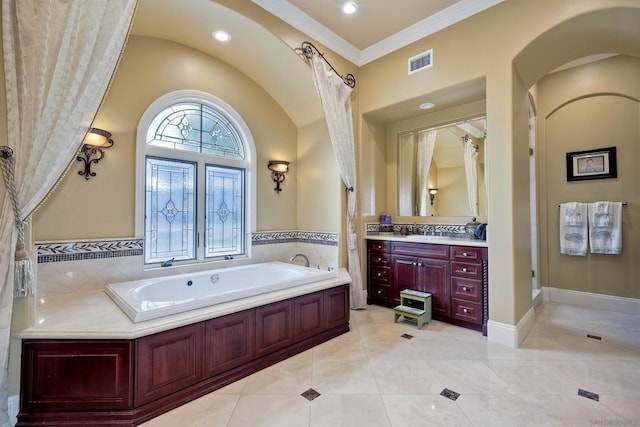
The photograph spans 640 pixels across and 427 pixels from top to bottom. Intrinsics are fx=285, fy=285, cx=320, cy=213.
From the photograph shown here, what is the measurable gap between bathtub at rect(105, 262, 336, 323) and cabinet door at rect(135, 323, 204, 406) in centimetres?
15

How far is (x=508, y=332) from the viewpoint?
8.75ft

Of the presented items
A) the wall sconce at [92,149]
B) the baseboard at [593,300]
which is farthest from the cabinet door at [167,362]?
the baseboard at [593,300]

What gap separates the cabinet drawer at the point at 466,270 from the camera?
2956mm

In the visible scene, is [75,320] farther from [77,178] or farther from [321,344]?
[321,344]

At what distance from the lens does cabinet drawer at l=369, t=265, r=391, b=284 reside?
3746 mm

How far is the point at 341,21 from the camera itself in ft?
10.5

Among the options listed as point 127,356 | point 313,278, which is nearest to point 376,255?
point 313,278

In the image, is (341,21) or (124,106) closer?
(124,106)

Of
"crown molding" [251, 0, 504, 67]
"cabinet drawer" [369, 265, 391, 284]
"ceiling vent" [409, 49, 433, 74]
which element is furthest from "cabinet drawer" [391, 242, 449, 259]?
"crown molding" [251, 0, 504, 67]

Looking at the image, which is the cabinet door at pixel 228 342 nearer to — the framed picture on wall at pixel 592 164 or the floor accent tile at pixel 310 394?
the floor accent tile at pixel 310 394

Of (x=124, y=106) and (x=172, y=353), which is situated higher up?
(x=124, y=106)

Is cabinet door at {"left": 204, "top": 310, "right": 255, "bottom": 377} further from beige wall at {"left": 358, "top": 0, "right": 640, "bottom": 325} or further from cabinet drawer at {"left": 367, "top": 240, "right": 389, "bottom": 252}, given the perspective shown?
beige wall at {"left": 358, "top": 0, "right": 640, "bottom": 325}

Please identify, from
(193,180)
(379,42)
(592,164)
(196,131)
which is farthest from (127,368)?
(592,164)

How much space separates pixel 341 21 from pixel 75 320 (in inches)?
144
